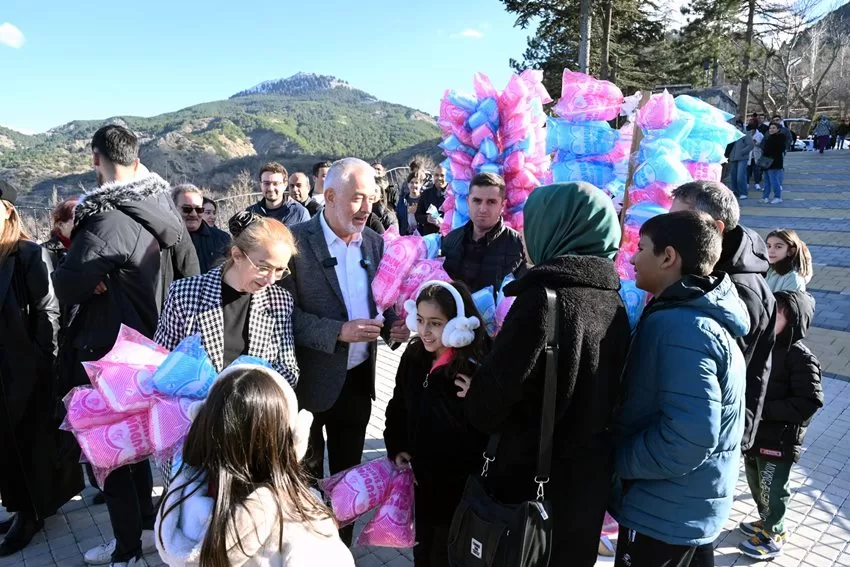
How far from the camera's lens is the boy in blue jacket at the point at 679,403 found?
5.50 ft

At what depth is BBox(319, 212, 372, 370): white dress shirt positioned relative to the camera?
257 centimetres

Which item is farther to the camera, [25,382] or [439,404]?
[25,382]

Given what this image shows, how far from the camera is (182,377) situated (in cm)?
184

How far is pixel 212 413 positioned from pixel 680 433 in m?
1.36

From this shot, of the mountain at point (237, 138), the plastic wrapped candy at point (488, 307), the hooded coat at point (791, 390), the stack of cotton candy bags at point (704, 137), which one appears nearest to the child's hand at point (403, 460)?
the plastic wrapped candy at point (488, 307)

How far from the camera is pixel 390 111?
10606 cm

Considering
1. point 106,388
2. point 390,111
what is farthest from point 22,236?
point 390,111

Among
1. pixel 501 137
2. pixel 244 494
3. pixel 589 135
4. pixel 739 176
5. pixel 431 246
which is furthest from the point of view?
pixel 739 176

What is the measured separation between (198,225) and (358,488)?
266cm

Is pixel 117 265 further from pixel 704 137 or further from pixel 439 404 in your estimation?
pixel 704 137

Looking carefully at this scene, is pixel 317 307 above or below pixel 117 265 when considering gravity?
below

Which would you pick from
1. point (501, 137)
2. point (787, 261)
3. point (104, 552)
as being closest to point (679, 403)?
point (787, 261)

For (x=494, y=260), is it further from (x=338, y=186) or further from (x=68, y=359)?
(x=68, y=359)

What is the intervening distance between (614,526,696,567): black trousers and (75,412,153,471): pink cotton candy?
176 cm
